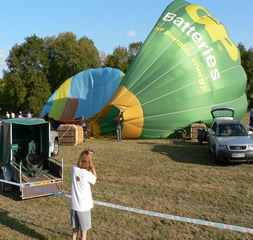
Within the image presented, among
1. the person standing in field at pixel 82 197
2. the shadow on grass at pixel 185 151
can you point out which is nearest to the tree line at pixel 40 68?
the shadow on grass at pixel 185 151

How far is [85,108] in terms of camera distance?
21.5 meters

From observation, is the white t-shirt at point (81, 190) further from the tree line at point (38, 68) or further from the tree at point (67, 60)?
the tree at point (67, 60)

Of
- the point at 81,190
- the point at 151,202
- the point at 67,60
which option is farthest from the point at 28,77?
the point at 81,190

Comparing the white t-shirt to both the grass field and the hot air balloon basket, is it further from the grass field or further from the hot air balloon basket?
the hot air balloon basket

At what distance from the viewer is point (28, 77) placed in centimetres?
4788

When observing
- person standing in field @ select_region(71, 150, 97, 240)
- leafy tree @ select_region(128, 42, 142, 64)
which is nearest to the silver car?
person standing in field @ select_region(71, 150, 97, 240)

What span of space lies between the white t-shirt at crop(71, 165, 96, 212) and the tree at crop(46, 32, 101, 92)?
46.1 metres

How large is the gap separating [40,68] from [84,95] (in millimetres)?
30595

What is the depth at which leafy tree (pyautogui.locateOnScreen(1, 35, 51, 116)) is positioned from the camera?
46.6 m

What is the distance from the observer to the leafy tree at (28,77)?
46.6 m

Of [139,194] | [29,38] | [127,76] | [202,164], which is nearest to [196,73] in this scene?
[127,76]

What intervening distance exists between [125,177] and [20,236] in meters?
4.02

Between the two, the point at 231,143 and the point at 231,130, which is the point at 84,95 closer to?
the point at 231,130

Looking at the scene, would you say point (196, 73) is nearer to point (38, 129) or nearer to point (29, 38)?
point (38, 129)
